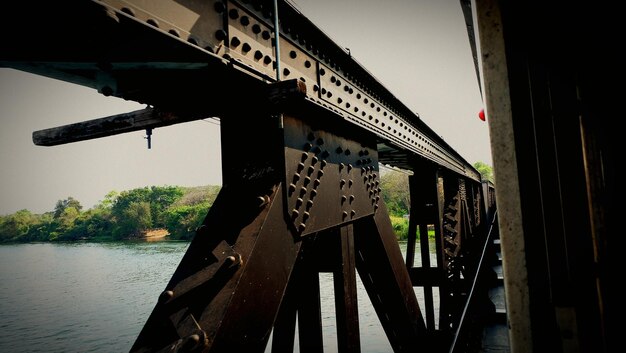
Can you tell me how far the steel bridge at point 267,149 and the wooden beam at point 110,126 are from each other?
0.01 m

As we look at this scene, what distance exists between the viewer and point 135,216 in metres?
77.6

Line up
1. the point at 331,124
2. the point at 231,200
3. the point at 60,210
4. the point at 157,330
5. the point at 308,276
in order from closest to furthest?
the point at 157,330 → the point at 231,200 → the point at 331,124 → the point at 308,276 → the point at 60,210

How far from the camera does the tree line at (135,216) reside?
217 ft

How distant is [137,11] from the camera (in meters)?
1.24

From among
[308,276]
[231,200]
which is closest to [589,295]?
[231,200]

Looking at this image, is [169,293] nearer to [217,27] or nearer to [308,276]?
[217,27]

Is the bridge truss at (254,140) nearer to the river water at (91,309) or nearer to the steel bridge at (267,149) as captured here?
the steel bridge at (267,149)

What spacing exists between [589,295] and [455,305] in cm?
643

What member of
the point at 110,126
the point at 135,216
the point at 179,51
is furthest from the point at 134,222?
the point at 179,51

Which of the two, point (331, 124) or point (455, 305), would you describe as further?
point (455, 305)

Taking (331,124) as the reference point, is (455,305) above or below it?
below

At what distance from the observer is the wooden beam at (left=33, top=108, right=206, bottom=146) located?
2094mm

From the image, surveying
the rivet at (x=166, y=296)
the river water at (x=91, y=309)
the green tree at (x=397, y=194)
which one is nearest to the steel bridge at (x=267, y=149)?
the rivet at (x=166, y=296)

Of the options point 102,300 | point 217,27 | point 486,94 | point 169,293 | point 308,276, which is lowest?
point 102,300
